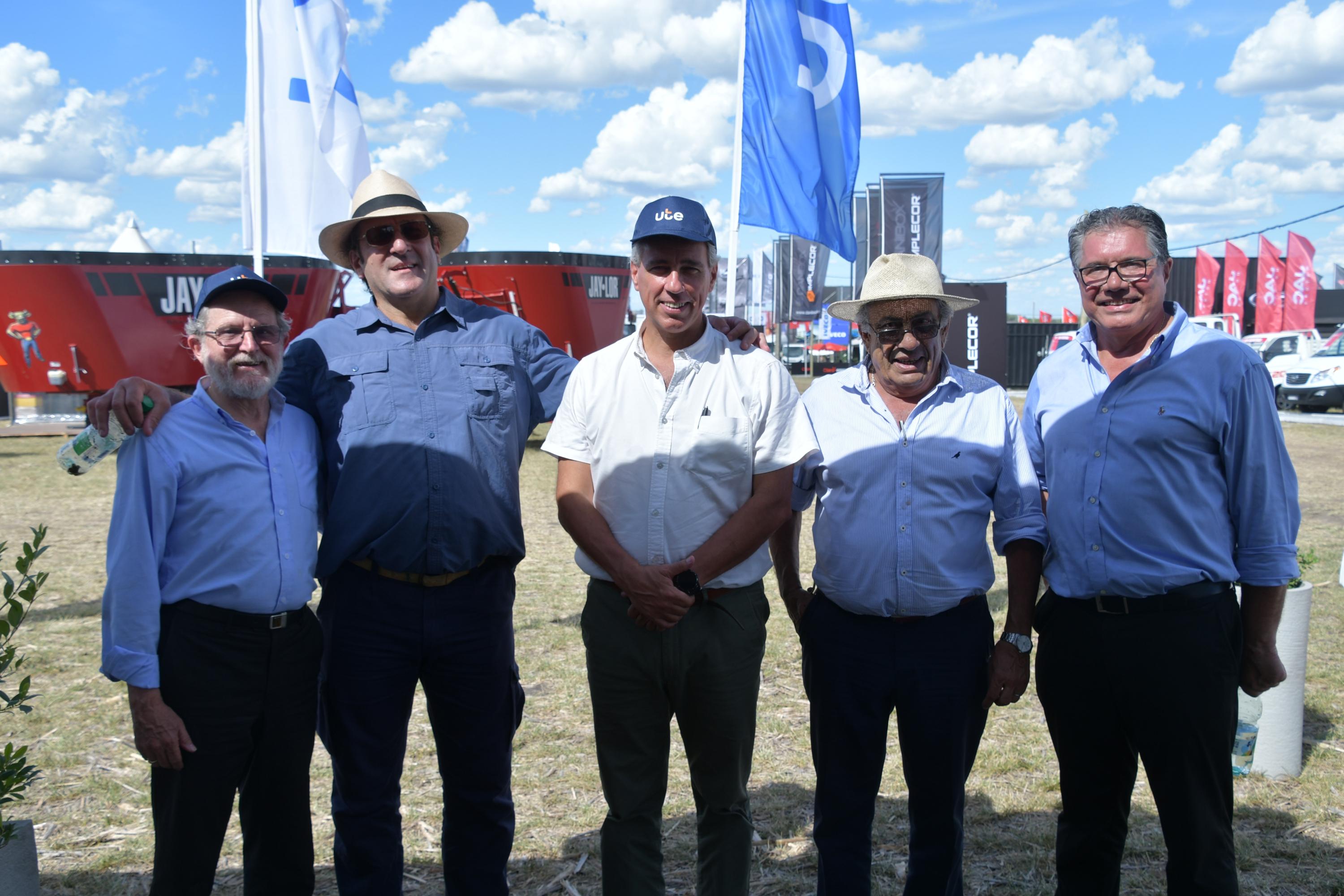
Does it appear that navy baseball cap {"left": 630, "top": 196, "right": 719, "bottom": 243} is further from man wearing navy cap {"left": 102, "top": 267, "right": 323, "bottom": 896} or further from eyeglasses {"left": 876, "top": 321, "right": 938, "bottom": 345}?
man wearing navy cap {"left": 102, "top": 267, "right": 323, "bottom": 896}

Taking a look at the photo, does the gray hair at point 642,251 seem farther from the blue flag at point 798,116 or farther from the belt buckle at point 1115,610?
the blue flag at point 798,116

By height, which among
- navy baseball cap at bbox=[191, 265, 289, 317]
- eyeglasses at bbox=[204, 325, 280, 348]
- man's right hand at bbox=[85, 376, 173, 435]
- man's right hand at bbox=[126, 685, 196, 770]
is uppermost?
navy baseball cap at bbox=[191, 265, 289, 317]

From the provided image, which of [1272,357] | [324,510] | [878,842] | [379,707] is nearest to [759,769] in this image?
[878,842]

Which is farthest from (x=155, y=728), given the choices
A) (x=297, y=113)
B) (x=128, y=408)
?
(x=297, y=113)

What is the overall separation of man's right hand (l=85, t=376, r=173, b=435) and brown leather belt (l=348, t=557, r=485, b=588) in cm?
66

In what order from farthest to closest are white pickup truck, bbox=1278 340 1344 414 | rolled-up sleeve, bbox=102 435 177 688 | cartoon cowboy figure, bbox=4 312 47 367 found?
1. white pickup truck, bbox=1278 340 1344 414
2. cartoon cowboy figure, bbox=4 312 47 367
3. rolled-up sleeve, bbox=102 435 177 688

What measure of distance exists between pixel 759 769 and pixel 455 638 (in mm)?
1910

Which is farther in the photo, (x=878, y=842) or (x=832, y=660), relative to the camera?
(x=878, y=842)

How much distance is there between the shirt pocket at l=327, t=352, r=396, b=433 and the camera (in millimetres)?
2859

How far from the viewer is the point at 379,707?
2.81 meters

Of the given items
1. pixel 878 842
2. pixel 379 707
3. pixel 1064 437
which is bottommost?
pixel 878 842

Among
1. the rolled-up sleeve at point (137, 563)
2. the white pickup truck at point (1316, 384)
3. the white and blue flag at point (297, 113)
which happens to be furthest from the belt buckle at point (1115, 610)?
the white pickup truck at point (1316, 384)

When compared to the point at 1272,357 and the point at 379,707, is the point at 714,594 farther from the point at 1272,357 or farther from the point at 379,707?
the point at 1272,357

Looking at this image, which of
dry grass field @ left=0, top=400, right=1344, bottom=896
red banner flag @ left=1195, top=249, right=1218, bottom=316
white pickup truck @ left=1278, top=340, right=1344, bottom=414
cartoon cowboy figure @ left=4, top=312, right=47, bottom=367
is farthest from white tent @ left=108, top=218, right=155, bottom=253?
red banner flag @ left=1195, top=249, right=1218, bottom=316
